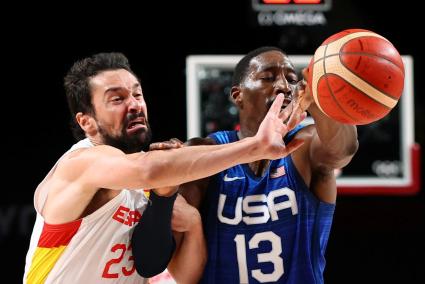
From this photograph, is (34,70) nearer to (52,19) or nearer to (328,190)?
(52,19)

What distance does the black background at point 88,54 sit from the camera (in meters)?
6.03

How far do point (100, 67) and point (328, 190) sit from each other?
978 mm

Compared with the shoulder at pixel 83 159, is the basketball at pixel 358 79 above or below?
above

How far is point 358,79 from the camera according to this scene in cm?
261

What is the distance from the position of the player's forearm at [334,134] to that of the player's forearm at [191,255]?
0.57 metres

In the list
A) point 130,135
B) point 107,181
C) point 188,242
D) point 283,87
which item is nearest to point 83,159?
point 107,181

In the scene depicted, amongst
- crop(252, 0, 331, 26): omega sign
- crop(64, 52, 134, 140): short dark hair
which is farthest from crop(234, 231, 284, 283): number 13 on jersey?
crop(252, 0, 331, 26): omega sign

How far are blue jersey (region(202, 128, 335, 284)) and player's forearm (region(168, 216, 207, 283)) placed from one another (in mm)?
31

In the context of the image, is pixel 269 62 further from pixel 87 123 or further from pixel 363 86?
pixel 87 123

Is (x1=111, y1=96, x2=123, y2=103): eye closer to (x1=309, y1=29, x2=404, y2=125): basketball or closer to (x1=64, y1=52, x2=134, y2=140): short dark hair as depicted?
(x1=64, y1=52, x2=134, y2=140): short dark hair

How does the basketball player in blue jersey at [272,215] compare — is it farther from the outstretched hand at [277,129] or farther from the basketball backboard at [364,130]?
the basketball backboard at [364,130]

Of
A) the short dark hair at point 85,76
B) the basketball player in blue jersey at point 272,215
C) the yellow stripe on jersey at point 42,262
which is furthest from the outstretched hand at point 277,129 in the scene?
the yellow stripe on jersey at point 42,262

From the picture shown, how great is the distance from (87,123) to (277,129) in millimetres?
867

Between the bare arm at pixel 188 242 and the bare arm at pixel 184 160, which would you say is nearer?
the bare arm at pixel 184 160
